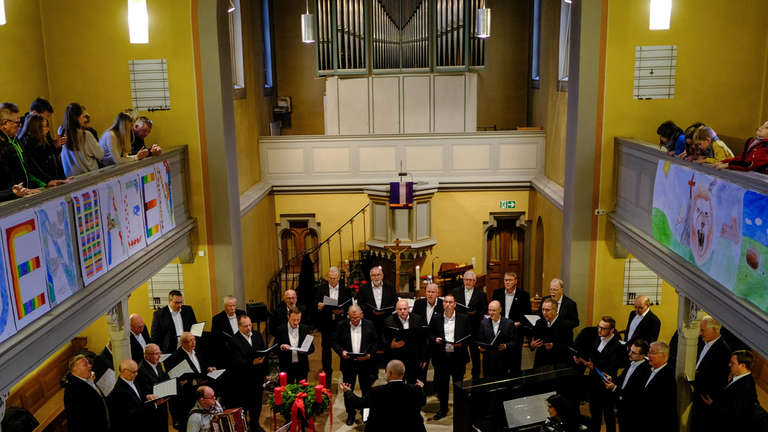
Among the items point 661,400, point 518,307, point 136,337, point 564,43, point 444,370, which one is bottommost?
point 444,370

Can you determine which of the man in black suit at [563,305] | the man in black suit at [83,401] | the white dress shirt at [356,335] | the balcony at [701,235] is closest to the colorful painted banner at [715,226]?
the balcony at [701,235]

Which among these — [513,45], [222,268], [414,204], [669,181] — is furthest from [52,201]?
[513,45]

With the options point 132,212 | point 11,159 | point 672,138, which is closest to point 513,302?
point 672,138

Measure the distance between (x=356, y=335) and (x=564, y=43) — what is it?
6.16m

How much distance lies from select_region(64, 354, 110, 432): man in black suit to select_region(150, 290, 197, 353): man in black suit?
6.63ft

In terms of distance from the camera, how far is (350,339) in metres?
8.50

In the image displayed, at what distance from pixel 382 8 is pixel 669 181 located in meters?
7.97

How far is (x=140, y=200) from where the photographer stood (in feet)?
24.6

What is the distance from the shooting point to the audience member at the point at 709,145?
249 inches

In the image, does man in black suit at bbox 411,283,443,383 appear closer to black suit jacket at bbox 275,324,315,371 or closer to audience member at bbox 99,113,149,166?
black suit jacket at bbox 275,324,315,371

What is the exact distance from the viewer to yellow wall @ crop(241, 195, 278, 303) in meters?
11.0

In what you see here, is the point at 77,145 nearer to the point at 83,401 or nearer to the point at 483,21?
the point at 83,401

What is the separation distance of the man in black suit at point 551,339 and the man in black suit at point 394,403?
7.83 ft

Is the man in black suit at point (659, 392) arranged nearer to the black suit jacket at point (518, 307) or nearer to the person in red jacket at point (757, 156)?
the person in red jacket at point (757, 156)
